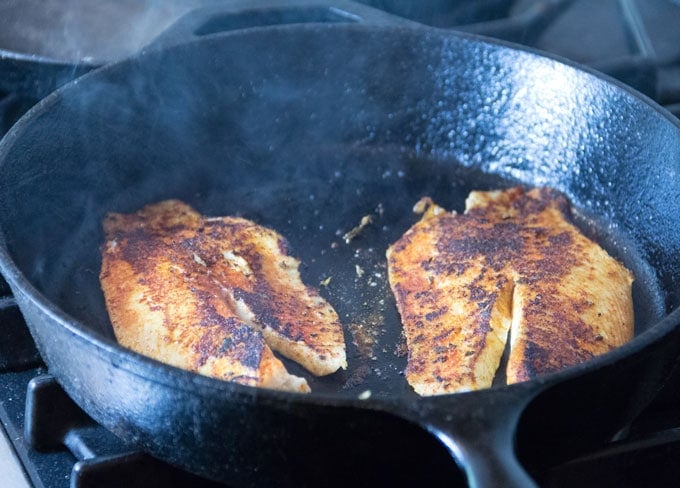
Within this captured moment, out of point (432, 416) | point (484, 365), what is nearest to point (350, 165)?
point (484, 365)

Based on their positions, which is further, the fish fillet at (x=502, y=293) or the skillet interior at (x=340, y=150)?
the skillet interior at (x=340, y=150)

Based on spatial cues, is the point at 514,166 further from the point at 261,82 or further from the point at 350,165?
the point at 261,82

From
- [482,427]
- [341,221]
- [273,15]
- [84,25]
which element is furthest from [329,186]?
[482,427]

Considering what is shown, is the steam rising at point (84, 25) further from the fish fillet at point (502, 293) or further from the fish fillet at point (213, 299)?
the fish fillet at point (502, 293)

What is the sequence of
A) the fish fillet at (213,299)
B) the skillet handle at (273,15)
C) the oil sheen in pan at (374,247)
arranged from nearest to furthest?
the fish fillet at (213,299)
the oil sheen in pan at (374,247)
the skillet handle at (273,15)

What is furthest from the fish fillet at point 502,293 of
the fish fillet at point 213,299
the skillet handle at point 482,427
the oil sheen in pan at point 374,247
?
the skillet handle at point 482,427

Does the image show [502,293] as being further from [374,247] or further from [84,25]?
[84,25]

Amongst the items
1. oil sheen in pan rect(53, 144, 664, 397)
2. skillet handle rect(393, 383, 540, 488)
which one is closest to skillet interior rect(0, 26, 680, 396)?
oil sheen in pan rect(53, 144, 664, 397)
